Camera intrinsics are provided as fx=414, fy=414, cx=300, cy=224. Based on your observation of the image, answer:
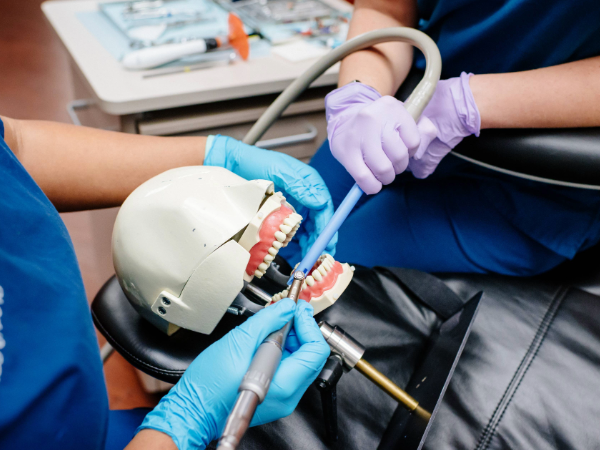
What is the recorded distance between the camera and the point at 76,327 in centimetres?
45

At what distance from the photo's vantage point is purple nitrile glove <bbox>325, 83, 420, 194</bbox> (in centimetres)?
67

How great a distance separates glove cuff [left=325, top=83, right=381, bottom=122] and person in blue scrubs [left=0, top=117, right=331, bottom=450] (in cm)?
14

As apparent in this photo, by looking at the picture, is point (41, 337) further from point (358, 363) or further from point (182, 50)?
point (182, 50)

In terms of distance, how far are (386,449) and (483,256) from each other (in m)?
0.49

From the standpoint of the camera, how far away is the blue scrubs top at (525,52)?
2.31ft

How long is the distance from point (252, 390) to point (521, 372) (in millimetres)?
507

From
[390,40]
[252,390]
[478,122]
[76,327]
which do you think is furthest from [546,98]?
[76,327]

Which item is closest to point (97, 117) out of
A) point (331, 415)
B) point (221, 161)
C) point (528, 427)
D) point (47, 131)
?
point (47, 131)

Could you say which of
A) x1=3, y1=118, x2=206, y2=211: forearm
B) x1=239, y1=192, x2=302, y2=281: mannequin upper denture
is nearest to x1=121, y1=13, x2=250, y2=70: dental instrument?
x1=3, y1=118, x2=206, y2=211: forearm

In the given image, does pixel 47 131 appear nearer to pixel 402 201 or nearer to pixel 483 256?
pixel 402 201

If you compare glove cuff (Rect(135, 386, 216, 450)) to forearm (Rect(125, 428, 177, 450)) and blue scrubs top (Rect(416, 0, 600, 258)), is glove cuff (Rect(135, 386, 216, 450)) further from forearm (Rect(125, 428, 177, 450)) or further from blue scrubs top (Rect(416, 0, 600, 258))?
blue scrubs top (Rect(416, 0, 600, 258))

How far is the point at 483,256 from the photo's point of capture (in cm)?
89

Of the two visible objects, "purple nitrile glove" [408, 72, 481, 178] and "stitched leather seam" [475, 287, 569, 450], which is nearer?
"stitched leather seam" [475, 287, 569, 450]

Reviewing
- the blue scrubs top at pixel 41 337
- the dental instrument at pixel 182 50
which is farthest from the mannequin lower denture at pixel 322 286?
the dental instrument at pixel 182 50
